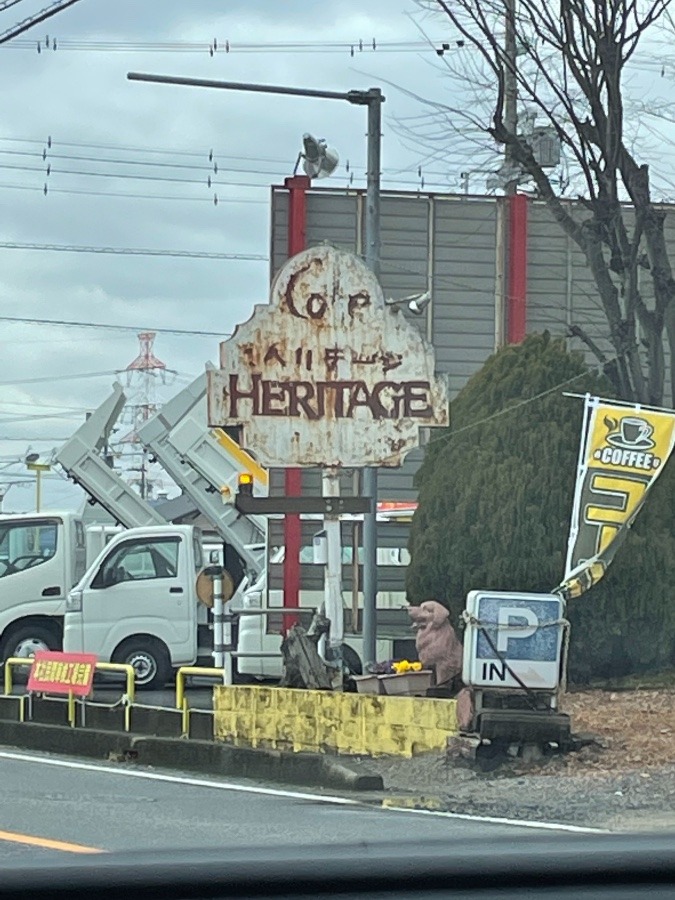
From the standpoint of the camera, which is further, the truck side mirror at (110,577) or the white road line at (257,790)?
the truck side mirror at (110,577)

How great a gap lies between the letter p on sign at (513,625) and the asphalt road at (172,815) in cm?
180

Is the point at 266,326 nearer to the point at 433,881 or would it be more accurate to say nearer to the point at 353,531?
the point at 353,531

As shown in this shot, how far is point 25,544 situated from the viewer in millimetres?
21734

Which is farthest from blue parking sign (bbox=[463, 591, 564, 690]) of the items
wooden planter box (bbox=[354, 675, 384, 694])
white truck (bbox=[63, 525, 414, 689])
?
white truck (bbox=[63, 525, 414, 689])

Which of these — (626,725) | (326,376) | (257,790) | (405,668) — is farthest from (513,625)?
(326,376)

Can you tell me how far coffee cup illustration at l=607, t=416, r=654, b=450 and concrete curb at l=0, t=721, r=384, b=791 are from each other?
510cm

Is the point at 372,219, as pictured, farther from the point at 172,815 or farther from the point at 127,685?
the point at 172,815

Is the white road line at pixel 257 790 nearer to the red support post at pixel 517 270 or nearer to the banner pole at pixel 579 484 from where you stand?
the banner pole at pixel 579 484

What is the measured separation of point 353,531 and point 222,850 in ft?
65.2

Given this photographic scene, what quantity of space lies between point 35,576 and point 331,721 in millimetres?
9445

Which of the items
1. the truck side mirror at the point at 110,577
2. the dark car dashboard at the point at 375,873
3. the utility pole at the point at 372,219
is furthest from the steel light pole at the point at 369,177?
the dark car dashboard at the point at 375,873

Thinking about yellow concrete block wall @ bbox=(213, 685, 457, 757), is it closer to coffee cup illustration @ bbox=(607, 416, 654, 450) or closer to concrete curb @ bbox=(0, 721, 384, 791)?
concrete curb @ bbox=(0, 721, 384, 791)

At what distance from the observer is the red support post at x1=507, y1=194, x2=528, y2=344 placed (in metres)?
23.0

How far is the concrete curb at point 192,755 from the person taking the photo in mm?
12031
